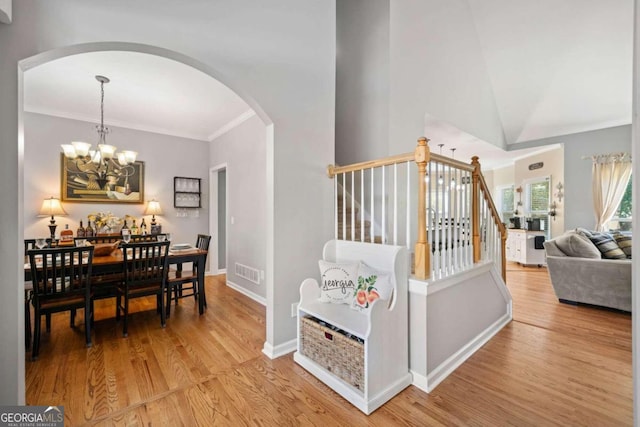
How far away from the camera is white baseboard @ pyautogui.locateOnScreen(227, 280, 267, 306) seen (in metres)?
3.79

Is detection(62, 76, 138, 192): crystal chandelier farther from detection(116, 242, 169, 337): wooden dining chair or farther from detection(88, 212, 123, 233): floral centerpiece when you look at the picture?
detection(116, 242, 169, 337): wooden dining chair

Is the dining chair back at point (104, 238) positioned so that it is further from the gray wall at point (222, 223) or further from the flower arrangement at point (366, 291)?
the flower arrangement at point (366, 291)

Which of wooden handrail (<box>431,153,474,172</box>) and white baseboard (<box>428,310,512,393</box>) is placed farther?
wooden handrail (<box>431,153,474,172</box>)

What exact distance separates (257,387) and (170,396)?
0.56 m

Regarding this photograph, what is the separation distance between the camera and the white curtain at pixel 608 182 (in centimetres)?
489

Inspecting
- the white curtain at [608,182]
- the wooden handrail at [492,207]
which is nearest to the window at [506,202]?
the white curtain at [608,182]

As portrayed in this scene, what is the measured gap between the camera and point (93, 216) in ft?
14.1

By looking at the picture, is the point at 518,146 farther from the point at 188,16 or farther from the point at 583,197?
the point at 188,16

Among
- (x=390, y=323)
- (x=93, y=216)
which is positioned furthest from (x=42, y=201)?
(x=390, y=323)

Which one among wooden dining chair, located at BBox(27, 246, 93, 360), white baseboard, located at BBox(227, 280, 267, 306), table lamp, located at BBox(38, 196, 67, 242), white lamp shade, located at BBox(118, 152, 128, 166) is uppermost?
white lamp shade, located at BBox(118, 152, 128, 166)

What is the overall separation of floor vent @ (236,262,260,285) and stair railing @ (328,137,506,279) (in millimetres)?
1484

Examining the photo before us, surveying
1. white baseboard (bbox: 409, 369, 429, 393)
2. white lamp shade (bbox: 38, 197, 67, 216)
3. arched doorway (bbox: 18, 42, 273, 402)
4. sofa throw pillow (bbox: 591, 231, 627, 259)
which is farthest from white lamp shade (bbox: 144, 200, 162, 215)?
sofa throw pillow (bbox: 591, 231, 627, 259)

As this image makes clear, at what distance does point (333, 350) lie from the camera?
1906 millimetres

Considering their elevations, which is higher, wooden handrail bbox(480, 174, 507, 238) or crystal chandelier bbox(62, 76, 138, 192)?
crystal chandelier bbox(62, 76, 138, 192)
